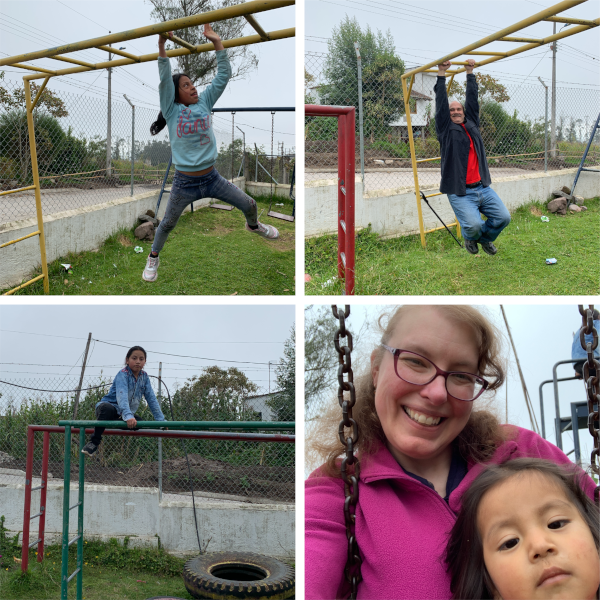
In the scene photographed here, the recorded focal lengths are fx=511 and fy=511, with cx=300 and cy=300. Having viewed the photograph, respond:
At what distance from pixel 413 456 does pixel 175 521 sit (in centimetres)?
421

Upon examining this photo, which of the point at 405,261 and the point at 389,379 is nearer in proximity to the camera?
the point at 389,379

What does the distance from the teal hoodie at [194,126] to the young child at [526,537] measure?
245 cm

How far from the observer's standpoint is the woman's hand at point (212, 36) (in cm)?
274

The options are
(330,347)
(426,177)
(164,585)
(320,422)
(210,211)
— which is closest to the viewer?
(320,422)

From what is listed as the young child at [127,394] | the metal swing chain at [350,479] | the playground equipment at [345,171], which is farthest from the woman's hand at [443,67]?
the young child at [127,394]

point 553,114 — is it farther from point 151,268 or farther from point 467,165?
point 151,268

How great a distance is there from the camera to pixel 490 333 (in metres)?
1.71

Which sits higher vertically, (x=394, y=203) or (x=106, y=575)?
(x=394, y=203)

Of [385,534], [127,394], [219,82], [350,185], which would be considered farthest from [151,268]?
[385,534]

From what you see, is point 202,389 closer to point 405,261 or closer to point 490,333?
point 405,261

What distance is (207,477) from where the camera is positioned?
525cm

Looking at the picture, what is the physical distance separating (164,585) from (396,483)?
12.1 ft

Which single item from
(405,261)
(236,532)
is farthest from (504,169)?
(236,532)

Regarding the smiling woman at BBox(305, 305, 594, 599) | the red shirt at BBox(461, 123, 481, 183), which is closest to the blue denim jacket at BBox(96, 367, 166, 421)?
the smiling woman at BBox(305, 305, 594, 599)
